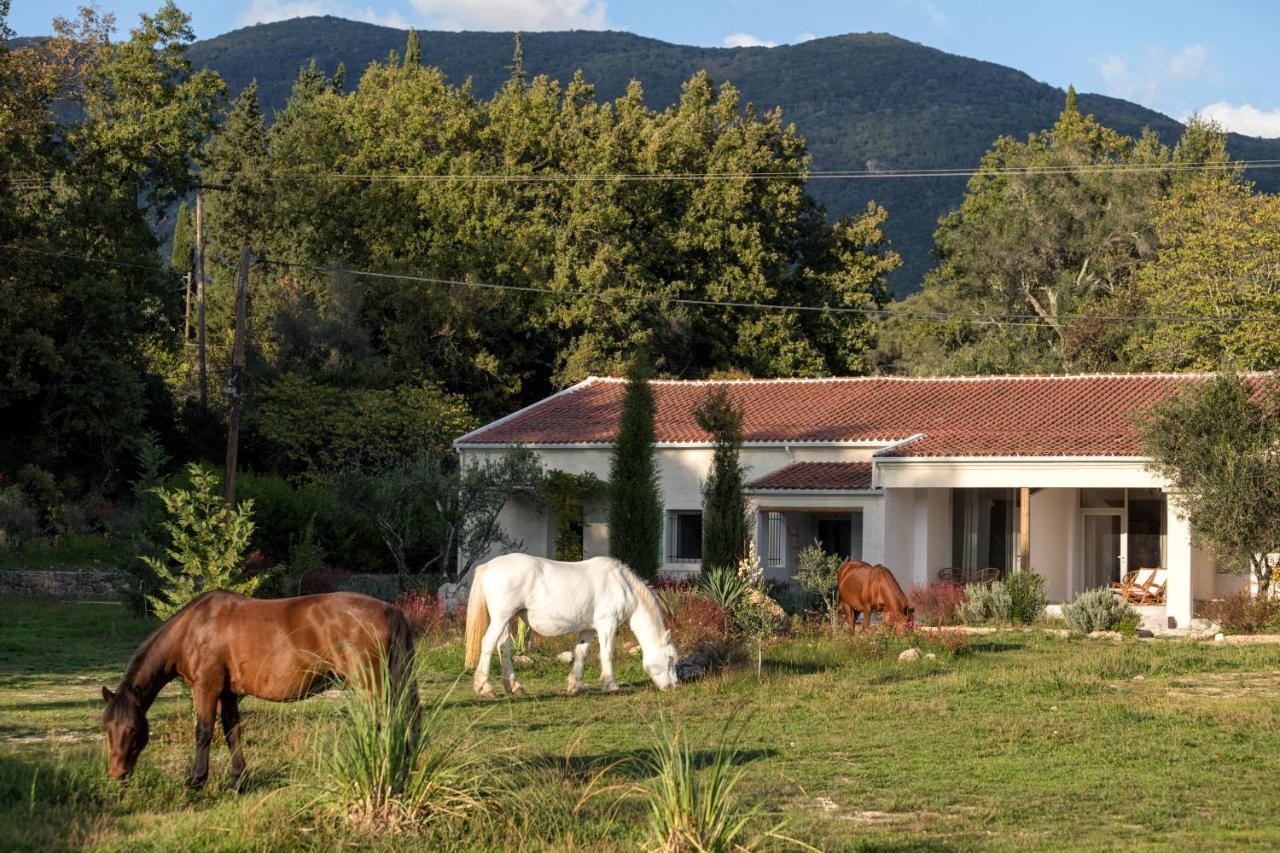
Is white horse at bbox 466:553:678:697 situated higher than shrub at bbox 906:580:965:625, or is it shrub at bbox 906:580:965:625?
white horse at bbox 466:553:678:697

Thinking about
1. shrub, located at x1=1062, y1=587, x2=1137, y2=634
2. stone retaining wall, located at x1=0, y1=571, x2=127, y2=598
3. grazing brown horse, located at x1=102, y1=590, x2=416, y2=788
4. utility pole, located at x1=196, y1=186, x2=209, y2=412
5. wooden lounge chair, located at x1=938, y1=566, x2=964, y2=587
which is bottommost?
stone retaining wall, located at x1=0, y1=571, x2=127, y2=598

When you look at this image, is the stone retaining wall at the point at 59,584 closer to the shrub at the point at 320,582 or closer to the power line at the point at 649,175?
the shrub at the point at 320,582

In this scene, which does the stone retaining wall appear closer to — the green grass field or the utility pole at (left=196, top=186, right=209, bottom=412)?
the green grass field

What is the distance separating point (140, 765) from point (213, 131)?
124 ft

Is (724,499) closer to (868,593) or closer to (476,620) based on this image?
(868,593)

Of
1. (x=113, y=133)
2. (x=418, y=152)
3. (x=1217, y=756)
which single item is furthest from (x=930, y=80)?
(x=1217, y=756)

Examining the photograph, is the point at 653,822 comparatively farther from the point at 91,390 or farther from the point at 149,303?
the point at 149,303

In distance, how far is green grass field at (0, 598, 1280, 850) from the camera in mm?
8547

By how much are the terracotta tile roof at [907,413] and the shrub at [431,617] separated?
10747 mm

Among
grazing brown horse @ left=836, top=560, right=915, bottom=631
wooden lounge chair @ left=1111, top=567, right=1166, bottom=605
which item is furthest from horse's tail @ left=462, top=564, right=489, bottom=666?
wooden lounge chair @ left=1111, top=567, right=1166, bottom=605

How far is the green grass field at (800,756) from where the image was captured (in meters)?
8.55

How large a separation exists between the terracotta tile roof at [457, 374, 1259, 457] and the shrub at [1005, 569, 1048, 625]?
10.2 ft

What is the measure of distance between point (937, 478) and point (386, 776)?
21.2 metres

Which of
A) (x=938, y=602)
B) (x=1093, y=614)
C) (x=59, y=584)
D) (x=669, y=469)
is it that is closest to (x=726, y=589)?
(x=938, y=602)
